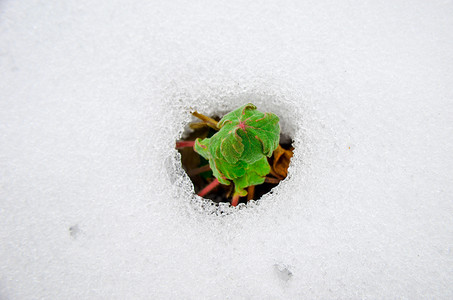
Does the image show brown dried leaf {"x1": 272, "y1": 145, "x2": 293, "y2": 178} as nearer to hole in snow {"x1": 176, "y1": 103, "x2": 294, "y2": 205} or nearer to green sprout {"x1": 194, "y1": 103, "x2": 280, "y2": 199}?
hole in snow {"x1": 176, "y1": 103, "x2": 294, "y2": 205}

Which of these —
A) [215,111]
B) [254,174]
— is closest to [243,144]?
[254,174]

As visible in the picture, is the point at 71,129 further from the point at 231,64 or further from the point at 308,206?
the point at 308,206

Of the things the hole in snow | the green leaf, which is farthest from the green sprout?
the hole in snow

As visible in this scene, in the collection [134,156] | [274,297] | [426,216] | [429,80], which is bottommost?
[274,297]

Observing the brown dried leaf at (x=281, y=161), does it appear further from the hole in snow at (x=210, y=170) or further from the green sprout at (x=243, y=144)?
the green sprout at (x=243, y=144)

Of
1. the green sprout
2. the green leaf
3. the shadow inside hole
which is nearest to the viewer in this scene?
the green sprout

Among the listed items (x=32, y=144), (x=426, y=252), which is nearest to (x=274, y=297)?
(x=426, y=252)

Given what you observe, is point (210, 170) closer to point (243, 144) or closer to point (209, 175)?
point (209, 175)
